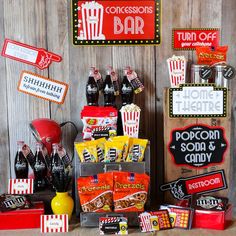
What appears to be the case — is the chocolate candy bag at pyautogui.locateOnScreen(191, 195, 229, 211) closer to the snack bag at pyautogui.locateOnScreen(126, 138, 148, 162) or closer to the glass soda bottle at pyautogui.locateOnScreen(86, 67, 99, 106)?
the snack bag at pyautogui.locateOnScreen(126, 138, 148, 162)

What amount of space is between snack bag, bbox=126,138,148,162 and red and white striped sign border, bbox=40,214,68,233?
358mm

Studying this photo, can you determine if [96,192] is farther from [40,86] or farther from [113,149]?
[40,86]

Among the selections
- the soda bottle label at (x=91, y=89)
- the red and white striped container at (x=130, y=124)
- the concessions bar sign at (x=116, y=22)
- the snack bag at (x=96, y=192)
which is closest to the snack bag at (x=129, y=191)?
the snack bag at (x=96, y=192)

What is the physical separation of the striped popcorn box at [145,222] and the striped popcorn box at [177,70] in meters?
0.60

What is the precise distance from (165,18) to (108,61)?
34cm

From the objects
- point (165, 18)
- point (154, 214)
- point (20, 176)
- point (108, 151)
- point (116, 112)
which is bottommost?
point (154, 214)

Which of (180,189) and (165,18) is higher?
(165,18)

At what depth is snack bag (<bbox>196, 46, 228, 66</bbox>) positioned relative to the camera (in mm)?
1978

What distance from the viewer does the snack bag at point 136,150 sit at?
1.79 metres

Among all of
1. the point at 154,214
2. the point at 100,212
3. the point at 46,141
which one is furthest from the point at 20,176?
the point at 154,214

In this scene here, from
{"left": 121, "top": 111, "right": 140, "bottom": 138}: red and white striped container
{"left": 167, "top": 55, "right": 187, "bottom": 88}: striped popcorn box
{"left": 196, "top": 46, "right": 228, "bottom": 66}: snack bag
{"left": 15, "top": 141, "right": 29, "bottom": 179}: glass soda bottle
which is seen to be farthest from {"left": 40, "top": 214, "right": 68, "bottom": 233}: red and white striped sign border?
{"left": 196, "top": 46, "right": 228, "bottom": 66}: snack bag

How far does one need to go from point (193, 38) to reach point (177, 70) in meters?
0.20

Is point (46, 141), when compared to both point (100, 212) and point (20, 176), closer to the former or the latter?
point (20, 176)

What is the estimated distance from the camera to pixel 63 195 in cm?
181
